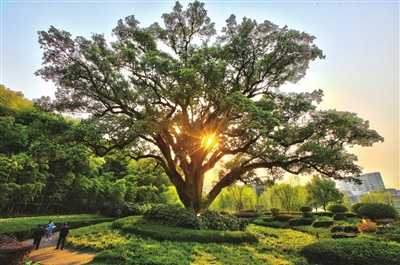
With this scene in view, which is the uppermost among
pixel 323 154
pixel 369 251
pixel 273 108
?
pixel 273 108

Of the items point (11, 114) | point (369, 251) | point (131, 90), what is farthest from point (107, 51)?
point (11, 114)

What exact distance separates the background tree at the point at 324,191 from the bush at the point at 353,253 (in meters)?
29.7

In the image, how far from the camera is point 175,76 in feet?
40.1

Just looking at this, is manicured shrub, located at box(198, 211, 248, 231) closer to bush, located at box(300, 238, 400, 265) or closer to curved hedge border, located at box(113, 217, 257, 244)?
curved hedge border, located at box(113, 217, 257, 244)

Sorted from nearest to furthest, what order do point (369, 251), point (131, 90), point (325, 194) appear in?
point (369, 251)
point (131, 90)
point (325, 194)

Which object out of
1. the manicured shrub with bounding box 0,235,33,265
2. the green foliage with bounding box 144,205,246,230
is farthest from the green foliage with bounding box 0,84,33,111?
the manicured shrub with bounding box 0,235,33,265

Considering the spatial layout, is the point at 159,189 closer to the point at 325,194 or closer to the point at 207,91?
the point at 325,194

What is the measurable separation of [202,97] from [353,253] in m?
9.30

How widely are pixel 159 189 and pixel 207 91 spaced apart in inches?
1012

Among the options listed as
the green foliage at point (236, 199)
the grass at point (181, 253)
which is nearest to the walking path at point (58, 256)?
the grass at point (181, 253)

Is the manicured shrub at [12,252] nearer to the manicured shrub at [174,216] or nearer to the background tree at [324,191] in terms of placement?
the manicured shrub at [174,216]

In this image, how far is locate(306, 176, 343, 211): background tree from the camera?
35.8 m

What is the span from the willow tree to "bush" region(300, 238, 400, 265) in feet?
16.5

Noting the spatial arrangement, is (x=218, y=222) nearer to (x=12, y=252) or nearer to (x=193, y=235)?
(x=193, y=235)
